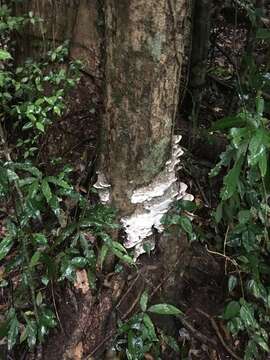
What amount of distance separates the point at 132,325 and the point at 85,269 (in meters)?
0.33

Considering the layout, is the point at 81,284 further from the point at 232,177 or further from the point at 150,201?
the point at 232,177

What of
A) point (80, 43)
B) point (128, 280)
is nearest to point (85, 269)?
point (128, 280)

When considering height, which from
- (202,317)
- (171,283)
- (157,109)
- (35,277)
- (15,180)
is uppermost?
(157,109)

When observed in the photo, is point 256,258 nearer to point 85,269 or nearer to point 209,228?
point 209,228

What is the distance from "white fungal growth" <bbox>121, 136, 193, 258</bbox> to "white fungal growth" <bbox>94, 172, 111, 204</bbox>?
0.11 meters

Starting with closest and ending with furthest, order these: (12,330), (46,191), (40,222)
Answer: (46,191), (12,330), (40,222)

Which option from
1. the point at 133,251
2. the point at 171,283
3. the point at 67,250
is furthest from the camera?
the point at 171,283

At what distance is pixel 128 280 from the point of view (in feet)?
7.09

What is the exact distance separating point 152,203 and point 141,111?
412mm

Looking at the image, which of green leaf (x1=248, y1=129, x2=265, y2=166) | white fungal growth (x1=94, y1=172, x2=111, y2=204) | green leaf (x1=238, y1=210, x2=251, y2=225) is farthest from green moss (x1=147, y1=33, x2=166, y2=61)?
green leaf (x1=238, y1=210, x2=251, y2=225)

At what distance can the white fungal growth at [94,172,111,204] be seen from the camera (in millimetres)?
2027

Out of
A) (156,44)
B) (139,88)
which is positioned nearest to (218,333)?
(139,88)

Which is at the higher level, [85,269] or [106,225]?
[106,225]

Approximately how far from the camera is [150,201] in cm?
201
